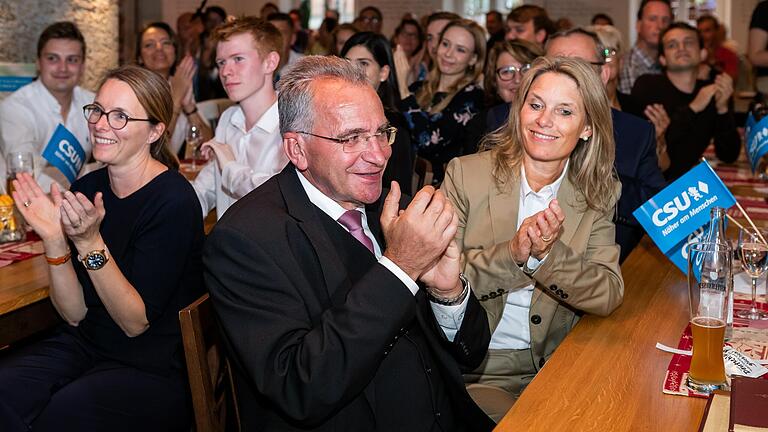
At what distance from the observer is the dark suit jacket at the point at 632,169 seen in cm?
354

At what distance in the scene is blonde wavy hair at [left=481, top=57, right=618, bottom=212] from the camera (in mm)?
2812

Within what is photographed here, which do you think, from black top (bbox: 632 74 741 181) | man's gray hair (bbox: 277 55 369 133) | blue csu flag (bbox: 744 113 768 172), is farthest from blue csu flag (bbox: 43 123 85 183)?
black top (bbox: 632 74 741 181)

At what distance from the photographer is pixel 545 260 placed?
8.04 feet

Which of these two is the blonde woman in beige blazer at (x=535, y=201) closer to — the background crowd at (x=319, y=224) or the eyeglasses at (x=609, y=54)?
the background crowd at (x=319, y=224)

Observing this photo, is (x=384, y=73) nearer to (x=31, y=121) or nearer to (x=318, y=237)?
(x=31, y=121)

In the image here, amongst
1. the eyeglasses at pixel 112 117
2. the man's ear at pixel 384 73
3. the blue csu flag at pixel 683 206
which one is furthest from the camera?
the man's ear at pixel 384 73

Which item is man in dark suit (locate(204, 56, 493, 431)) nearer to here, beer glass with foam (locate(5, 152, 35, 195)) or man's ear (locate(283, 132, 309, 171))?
man's ear (locate(283, 132, 309, 171))

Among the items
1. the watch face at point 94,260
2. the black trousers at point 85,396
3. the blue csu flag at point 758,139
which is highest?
the blue csu flag at point 758,139

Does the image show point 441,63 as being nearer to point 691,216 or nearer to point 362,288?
point 691,216

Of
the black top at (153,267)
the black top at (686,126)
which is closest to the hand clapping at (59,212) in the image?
the black top at (153,267)

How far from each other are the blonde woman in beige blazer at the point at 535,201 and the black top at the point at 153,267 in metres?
0.83

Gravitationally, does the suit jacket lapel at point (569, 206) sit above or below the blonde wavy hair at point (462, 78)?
below

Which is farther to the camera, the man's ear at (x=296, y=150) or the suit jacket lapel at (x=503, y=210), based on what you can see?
the suit jacket lapel at (x=503, y=210)

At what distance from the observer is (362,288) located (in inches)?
73.2
